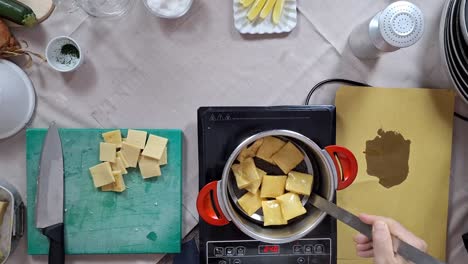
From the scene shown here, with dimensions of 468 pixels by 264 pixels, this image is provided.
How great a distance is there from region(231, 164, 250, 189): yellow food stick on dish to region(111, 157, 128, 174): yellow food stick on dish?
191 millimetres

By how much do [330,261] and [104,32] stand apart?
0.51 m

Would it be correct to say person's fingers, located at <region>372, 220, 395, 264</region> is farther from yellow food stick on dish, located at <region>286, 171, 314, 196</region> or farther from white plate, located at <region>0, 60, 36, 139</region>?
white plate, located at <region>0, 60, 36, 139</region>

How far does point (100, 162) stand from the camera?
31.6 inches

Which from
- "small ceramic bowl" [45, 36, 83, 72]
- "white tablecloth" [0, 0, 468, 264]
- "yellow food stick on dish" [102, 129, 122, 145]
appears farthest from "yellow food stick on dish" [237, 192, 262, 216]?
"small ceramic bowl" [45, 36, 83, 72]

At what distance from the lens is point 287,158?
2.39 feet

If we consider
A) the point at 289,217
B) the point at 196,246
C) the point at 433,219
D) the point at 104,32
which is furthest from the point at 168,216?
the point at 433,219

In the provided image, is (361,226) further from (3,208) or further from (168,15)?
(3,208)

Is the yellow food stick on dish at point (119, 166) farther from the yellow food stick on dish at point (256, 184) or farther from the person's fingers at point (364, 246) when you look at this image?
the person's fingers at point (364, 246)

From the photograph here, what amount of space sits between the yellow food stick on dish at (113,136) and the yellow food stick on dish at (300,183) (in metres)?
0.28

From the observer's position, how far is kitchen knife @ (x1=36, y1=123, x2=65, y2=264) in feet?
2.58

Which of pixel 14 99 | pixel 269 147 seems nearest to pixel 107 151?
pixel 14 99

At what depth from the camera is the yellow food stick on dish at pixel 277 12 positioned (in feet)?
2.59

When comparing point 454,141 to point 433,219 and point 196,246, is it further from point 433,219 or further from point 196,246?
point 196,246

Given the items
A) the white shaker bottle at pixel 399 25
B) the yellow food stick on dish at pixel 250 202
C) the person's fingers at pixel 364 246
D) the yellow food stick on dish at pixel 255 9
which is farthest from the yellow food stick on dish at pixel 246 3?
the person's fingers at pixel 364 246
